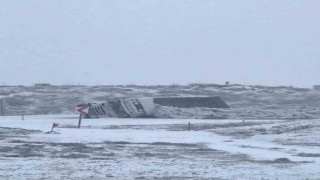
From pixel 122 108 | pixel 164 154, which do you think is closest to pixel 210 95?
pixel 122 108

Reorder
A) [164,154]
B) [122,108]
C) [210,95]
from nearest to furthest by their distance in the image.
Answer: [164,154] < [122,108] < [210,95]

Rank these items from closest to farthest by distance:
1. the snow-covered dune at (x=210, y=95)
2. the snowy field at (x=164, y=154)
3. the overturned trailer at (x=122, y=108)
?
the snowy field at (x=164, y=154) < the overturned trailer at (x=122, y=108) < the snow-covered dune at (x=210, y=95)

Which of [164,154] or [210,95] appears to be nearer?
[164,154]

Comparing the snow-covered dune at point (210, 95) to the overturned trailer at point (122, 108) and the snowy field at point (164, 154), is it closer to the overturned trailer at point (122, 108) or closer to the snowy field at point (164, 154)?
the overturned trailer at point (122, 108)

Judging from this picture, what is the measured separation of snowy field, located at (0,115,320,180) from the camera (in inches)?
626

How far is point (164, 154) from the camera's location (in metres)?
20.8

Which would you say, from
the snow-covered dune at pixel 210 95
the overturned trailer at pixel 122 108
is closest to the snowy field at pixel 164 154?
the overturned trailer at pixel 122 108

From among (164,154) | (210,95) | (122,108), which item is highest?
(210,95)

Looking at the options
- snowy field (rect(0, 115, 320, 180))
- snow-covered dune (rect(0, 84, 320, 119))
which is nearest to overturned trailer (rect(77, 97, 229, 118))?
snow-covered dune (rect(0, 84, 320, 119))

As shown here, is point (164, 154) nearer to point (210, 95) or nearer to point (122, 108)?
point (122, 108)

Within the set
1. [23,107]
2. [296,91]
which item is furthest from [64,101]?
[296,91]

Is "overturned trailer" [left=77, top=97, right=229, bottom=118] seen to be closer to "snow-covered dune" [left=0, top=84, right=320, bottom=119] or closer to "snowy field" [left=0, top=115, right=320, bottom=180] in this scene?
"snow-covered dune" [left=0, top=84, right=320, bottom=119]

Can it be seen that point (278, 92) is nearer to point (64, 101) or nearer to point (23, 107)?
point (64, 101)

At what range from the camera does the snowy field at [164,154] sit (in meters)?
15.9
